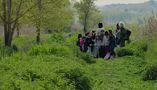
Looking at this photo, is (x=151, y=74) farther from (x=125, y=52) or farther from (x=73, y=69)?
(x=125, y=52)

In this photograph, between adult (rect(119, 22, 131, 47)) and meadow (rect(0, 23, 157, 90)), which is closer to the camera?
meadow (rect(0, 23, 157, 90))

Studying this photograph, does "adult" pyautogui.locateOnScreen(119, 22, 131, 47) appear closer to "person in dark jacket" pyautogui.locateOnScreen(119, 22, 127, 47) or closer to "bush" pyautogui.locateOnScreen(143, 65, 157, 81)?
"person in dark jacket" pyautogui.locateOnScreen(119, 22, 127, 47)

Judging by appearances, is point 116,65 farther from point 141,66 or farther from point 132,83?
point 132,83

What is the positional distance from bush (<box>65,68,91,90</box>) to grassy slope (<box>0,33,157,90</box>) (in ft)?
0.32

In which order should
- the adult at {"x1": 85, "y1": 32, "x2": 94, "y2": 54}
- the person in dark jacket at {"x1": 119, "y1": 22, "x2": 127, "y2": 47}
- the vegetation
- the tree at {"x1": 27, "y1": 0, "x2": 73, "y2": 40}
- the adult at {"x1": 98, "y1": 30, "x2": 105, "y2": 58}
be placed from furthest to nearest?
the tree at {"x1": 27, "y1": 0, "x2": 73, "y2": 40}
the adult at {"x1": 85, "y1": 32, "x2": 94, "y2": 54}
the person in dark jacket at {"x1": 119, "y1": 22, "x2": 127, "y2": 47}
the adult at {"x1": 98, "y1": 30, "x2": 105, "y2": 58}
the vegetation

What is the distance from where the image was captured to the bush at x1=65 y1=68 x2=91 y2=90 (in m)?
10.9

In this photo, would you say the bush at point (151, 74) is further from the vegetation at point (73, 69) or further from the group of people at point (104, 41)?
the group of people at point (104, 41)

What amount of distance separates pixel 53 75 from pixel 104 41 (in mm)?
13983

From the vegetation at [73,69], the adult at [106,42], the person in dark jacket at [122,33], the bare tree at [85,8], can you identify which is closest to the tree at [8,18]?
the vegetation at [73,69]

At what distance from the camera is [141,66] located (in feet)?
61.5

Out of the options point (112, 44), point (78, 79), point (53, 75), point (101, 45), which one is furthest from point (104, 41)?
point (53, 75)

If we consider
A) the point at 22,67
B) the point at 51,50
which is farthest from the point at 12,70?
the point at 51,50

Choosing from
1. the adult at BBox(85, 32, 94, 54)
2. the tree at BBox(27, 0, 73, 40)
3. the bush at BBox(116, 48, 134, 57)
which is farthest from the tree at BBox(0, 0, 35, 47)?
the bush at BBox(116, 48, 134, 57)

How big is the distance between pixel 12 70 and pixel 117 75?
7.29 m
